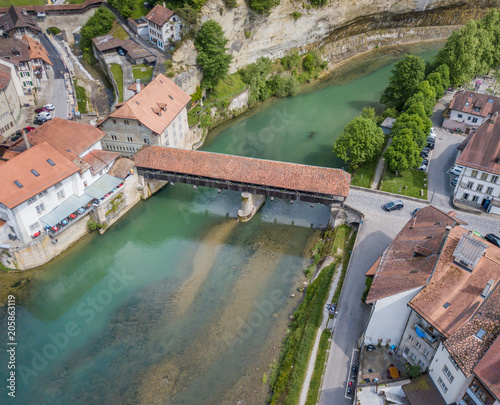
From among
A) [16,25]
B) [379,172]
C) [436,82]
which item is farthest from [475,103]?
[16,25]

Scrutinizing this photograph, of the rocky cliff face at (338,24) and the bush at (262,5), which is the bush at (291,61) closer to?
the rocky cliff face at (338,24)

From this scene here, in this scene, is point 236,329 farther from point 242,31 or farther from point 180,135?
point 242,31

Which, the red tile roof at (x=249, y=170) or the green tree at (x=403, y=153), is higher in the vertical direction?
Result: the green tree at (x=403, y=153)

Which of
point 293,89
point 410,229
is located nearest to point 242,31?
point 293,89

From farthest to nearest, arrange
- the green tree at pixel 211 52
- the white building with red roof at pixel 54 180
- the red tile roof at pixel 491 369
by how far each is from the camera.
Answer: the green tree at pixel 211 52 → the white building with red roof at pixel 54 180 → the red tile roof at pixel 491 369

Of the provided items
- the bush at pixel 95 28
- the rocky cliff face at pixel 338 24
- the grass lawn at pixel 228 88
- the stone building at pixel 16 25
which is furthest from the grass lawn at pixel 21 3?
the grass lawn at pixel 228 88

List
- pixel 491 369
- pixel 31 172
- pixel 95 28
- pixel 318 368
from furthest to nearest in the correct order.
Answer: pixel 95 28 < pixel 31 172 < pixel 318 368 < pixel 491 369

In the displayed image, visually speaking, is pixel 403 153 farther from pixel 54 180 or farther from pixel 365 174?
pixel 54 180
